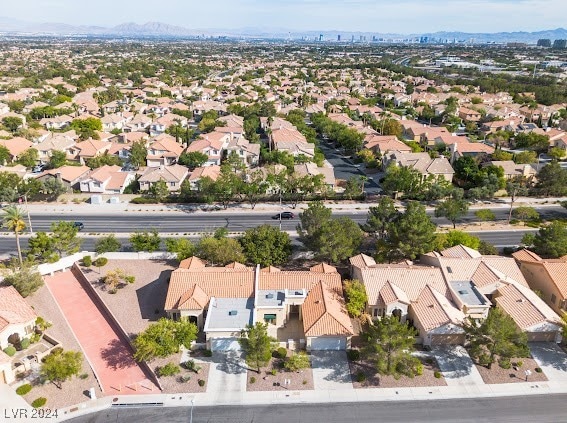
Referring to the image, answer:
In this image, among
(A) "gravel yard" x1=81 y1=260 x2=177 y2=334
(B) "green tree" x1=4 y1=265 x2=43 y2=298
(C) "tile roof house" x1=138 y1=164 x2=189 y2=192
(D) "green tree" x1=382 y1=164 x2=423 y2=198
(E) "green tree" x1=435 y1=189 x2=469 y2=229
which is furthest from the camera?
(C) "tile roof house" x1=138 y1=164 x2=189 y2=192

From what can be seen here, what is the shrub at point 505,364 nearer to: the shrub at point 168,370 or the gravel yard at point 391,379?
the gravel yard at point 391,379

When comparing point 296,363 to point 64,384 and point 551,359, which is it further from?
point 551,359

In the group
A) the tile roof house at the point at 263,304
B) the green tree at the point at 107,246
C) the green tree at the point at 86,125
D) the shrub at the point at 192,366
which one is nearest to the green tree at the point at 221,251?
the tile roof house at the point at 263,304

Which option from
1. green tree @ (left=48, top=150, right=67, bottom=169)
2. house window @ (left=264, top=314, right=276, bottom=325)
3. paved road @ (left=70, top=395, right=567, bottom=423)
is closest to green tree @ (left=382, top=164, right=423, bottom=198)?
house window @ (left=264, top=314, right=276, bottom=325)

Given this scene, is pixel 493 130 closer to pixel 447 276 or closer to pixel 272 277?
pixel 447 276

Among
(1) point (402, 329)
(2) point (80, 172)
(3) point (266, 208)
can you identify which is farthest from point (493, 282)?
(2) point (80, 172)

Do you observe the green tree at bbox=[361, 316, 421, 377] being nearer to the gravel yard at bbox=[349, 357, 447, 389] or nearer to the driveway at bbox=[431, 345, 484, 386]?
the gravel yard at bbox=[349, 357, 447, 389]
